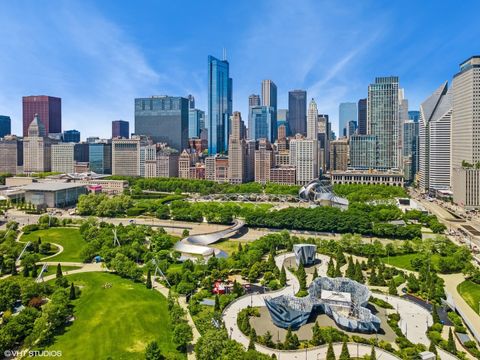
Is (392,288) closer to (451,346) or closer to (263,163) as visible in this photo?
(451,346)

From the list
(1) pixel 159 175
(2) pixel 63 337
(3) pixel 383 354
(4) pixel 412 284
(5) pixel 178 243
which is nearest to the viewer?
(3) pixel 383 354

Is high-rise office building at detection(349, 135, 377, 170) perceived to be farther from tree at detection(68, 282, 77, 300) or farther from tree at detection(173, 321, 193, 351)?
tree at detection(173, 321, 193, 351)

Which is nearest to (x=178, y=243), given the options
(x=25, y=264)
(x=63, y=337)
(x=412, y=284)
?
(x=25, y=264)

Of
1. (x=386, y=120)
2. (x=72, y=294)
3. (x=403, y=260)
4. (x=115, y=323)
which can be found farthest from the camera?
(x=386, y=120)

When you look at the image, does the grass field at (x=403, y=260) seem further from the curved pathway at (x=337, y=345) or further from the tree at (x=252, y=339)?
the tree at (x=252, y=339)

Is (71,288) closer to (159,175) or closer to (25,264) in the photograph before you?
(25,264)

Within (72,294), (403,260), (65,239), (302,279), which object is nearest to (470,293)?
(403,260)
